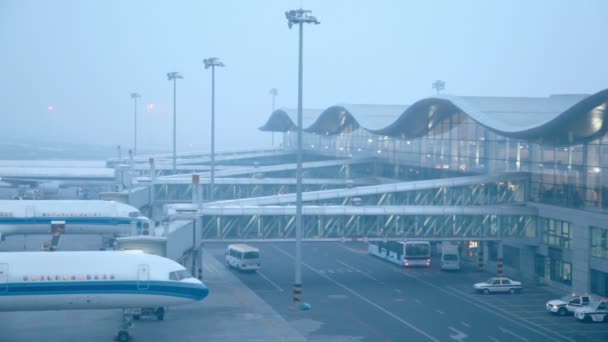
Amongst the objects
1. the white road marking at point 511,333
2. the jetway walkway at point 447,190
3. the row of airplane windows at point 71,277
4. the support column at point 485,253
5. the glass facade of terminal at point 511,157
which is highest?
the glass facade of terminal at point 511,157

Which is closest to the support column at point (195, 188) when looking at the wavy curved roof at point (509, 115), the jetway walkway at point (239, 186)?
the wavy curved roof at point (509, 115)

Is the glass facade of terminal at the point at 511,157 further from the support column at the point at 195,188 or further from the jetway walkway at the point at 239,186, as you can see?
the support column at the point at 195,188

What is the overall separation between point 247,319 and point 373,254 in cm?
2773

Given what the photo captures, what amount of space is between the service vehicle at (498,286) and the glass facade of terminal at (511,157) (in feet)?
22.2

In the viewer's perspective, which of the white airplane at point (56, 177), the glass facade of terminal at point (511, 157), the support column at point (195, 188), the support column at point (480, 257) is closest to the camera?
the glass facade of terminal at point (511, 157)

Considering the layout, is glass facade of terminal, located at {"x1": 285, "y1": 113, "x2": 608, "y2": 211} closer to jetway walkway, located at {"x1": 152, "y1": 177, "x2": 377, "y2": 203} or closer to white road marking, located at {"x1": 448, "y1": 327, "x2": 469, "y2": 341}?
jetway walkway, located at {"x1": 152, "y1": 177, "x2": 377, "y2": 203}

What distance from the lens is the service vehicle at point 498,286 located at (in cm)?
4506

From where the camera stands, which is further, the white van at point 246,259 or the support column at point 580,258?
the white van at point 246,259

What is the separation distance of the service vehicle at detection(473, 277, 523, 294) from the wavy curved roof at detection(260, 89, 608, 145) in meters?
10.5

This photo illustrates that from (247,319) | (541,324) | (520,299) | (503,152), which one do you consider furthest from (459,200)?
(247,319)

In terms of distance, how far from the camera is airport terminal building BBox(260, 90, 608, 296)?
147ft

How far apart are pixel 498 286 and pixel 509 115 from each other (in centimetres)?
1705

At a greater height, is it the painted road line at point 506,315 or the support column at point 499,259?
the support column at point 499,259

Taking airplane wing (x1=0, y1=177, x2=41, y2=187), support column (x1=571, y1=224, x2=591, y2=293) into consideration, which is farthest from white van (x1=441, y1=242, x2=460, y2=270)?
airplane wing (x1=0, y1=177, x2=41, y2=187)
